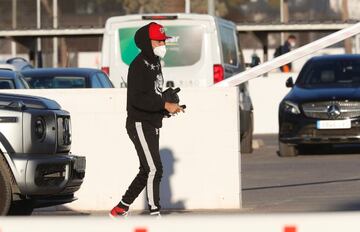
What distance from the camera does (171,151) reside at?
1476cm

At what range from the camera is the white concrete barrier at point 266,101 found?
32438mm

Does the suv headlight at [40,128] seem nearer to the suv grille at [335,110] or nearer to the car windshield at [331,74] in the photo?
the suv grille at [335,110]

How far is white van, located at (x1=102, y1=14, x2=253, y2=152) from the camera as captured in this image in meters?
23.0

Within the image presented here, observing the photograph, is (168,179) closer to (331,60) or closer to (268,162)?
(268,162)

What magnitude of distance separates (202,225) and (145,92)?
5.77m

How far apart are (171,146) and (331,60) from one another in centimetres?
957

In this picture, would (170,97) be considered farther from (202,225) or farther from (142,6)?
(142,6)

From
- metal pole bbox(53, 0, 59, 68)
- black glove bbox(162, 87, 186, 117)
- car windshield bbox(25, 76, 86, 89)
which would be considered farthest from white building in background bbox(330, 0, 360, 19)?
black glove bbox(162, 87, 186, 117)

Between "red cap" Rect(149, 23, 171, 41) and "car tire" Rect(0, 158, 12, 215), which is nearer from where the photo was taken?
"car tire" Rect(0, 158, 12, 215)

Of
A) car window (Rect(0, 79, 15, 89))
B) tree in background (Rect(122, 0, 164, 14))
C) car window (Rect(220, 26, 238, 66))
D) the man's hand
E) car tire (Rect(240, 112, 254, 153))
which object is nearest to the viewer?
the man's hand

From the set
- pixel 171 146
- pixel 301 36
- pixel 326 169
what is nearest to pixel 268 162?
pixel 326 169

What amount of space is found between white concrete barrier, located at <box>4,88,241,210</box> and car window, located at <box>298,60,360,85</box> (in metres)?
8.65

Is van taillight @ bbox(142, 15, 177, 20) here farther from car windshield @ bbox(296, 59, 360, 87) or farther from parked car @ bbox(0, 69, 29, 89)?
parked car @ bbox(0, 69, 29, 89)

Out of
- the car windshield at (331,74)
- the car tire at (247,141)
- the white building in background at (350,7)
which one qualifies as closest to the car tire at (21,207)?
the car windshield at (331,74)
